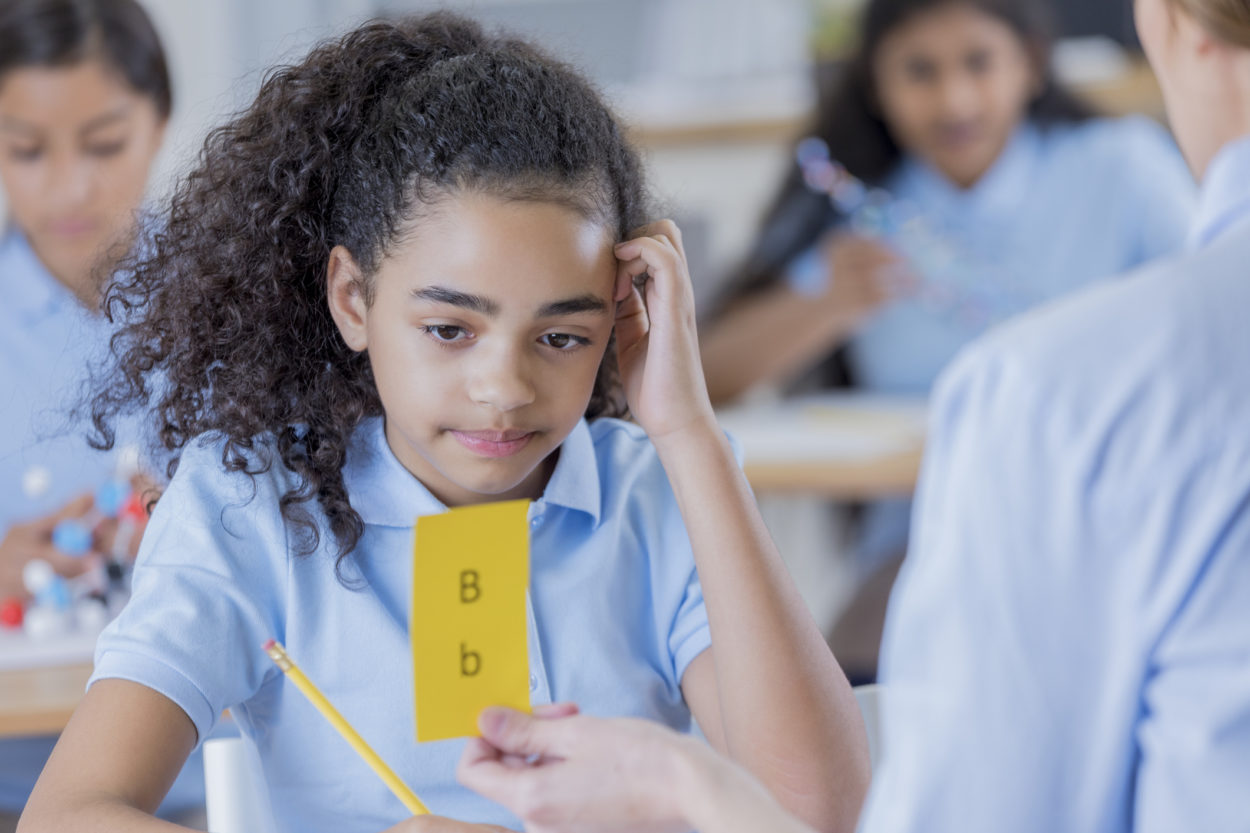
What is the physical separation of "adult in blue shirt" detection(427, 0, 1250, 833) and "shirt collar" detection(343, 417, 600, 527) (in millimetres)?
451

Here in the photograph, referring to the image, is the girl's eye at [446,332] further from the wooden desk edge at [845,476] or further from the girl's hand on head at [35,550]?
the wooden desk edge at [845,476]

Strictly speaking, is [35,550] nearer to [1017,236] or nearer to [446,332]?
[446,332]

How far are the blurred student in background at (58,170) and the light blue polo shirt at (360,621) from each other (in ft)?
3.15

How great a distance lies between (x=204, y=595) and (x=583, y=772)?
0.35 meters

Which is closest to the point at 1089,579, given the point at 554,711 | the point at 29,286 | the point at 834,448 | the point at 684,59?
the point at 554,711

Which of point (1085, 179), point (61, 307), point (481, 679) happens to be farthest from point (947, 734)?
point (1085, 179)

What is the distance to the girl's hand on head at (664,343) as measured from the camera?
95cm

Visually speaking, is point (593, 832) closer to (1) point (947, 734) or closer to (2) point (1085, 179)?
(1) point (947, 734)

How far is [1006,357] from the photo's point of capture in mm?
540

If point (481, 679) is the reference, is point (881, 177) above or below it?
above

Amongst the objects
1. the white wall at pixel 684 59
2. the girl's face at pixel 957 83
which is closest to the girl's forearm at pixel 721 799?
the girl's face at pixel 957 83

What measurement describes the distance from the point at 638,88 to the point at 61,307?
2024 mm

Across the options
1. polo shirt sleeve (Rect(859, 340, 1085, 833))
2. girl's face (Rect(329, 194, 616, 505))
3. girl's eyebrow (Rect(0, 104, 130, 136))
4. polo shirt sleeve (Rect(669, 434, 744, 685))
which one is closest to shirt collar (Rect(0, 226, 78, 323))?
girl's eyebrow (Rect(0, 104, 130, 136))

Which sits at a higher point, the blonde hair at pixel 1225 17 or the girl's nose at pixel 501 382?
the blonde hair at pixel 1225 17
